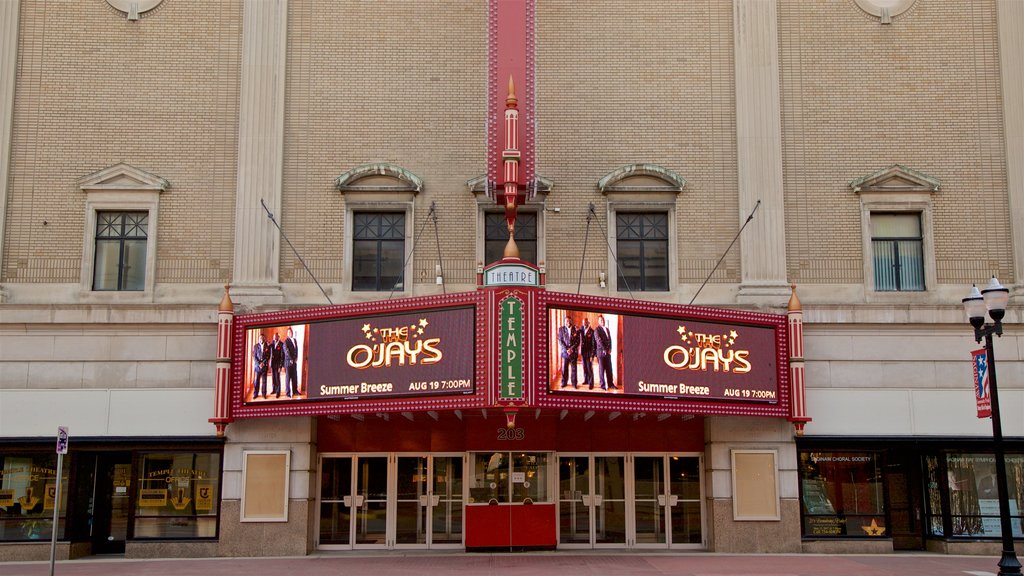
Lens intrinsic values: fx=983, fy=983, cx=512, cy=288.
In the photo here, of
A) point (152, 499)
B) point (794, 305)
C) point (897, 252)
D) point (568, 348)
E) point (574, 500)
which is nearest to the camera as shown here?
point (568, 348)

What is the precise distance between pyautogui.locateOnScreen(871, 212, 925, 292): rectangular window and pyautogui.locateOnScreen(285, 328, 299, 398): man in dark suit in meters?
13.2

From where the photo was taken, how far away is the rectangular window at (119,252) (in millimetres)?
22672

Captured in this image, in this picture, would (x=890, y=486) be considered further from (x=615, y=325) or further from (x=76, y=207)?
(x=76, y=207)

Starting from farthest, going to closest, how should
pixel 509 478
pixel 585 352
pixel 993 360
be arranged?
pixel 509 478
pixel 585 352
pixel 993 360

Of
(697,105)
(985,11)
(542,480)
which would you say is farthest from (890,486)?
(985,11)

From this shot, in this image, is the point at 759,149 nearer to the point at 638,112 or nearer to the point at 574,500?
the point at 638,112

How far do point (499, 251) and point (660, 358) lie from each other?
4.97m

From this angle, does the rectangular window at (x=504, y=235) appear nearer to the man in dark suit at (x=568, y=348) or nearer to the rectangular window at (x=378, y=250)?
the rectangular window at (x=378, y=250)

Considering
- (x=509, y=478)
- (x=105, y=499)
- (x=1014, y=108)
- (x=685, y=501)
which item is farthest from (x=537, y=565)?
(x=1014, y=108)

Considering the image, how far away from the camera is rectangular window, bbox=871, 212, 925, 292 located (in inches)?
899

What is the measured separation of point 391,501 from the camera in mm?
22484

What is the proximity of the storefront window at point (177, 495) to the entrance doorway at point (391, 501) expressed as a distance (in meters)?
2.45

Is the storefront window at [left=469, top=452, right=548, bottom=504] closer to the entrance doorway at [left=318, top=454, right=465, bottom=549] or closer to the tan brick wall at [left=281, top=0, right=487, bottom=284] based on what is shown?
the entrance doorway at [left=318, top=454, right=465, bottom=549]

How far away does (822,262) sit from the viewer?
22781 millimetres
